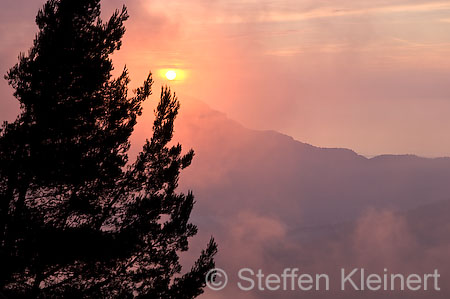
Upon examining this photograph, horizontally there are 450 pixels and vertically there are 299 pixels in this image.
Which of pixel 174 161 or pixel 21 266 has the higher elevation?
pixel 174 161


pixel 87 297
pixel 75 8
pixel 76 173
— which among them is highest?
A: pixel 75 8

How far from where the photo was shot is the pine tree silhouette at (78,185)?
16641 mm

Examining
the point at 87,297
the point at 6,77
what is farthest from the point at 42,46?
the point at 87,297

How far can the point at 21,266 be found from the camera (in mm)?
16094

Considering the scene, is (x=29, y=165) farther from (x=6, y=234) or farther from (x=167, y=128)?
(x=167, y=128)

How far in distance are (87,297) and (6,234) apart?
313 centimetres

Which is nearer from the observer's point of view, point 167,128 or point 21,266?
point 21,266

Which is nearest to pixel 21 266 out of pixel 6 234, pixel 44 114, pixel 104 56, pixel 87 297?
pixel 6 234

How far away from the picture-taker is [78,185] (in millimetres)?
17719

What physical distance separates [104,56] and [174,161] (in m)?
4.51

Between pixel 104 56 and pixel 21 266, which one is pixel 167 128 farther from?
pixel 21 266

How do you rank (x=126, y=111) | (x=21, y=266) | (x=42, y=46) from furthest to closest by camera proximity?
1. (x=126, y=111)
2. (x=42, y=46)
3. (x=21, y=266)

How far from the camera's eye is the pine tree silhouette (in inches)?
655

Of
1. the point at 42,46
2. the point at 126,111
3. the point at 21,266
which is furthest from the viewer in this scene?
the point at 126,111
